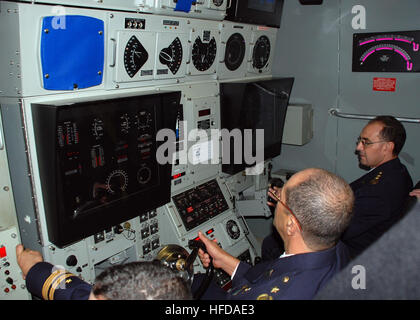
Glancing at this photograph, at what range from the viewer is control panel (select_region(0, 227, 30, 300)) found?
2089mm

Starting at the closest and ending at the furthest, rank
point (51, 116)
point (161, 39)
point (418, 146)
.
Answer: point (51, 116)
point (161, 39)
point (418, 146)

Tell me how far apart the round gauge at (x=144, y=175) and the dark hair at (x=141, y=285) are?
1289 mm

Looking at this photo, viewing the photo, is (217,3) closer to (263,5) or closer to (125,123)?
(263,5)

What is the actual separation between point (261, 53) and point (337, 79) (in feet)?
2.56

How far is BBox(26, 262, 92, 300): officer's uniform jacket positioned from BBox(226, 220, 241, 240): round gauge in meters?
1.64

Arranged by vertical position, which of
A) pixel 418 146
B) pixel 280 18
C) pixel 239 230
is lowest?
pixel 239 230

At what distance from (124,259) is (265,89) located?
1.76 metres

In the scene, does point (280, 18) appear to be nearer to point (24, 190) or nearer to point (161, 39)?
point (161, 39)

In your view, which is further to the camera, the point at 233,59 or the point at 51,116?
the point at 233,59

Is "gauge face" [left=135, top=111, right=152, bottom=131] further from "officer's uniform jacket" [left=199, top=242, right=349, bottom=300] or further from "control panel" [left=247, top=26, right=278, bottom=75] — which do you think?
→ "control panel" [left=247, top=26, right=278, bottom=75]

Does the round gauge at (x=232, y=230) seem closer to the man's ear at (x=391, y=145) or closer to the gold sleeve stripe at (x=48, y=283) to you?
the man's ear at (x=391, y=145)

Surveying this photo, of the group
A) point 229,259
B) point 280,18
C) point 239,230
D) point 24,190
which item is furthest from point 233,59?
point 24,190

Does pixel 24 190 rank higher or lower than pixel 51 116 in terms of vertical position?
lower

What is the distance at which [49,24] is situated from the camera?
6.18 feet
